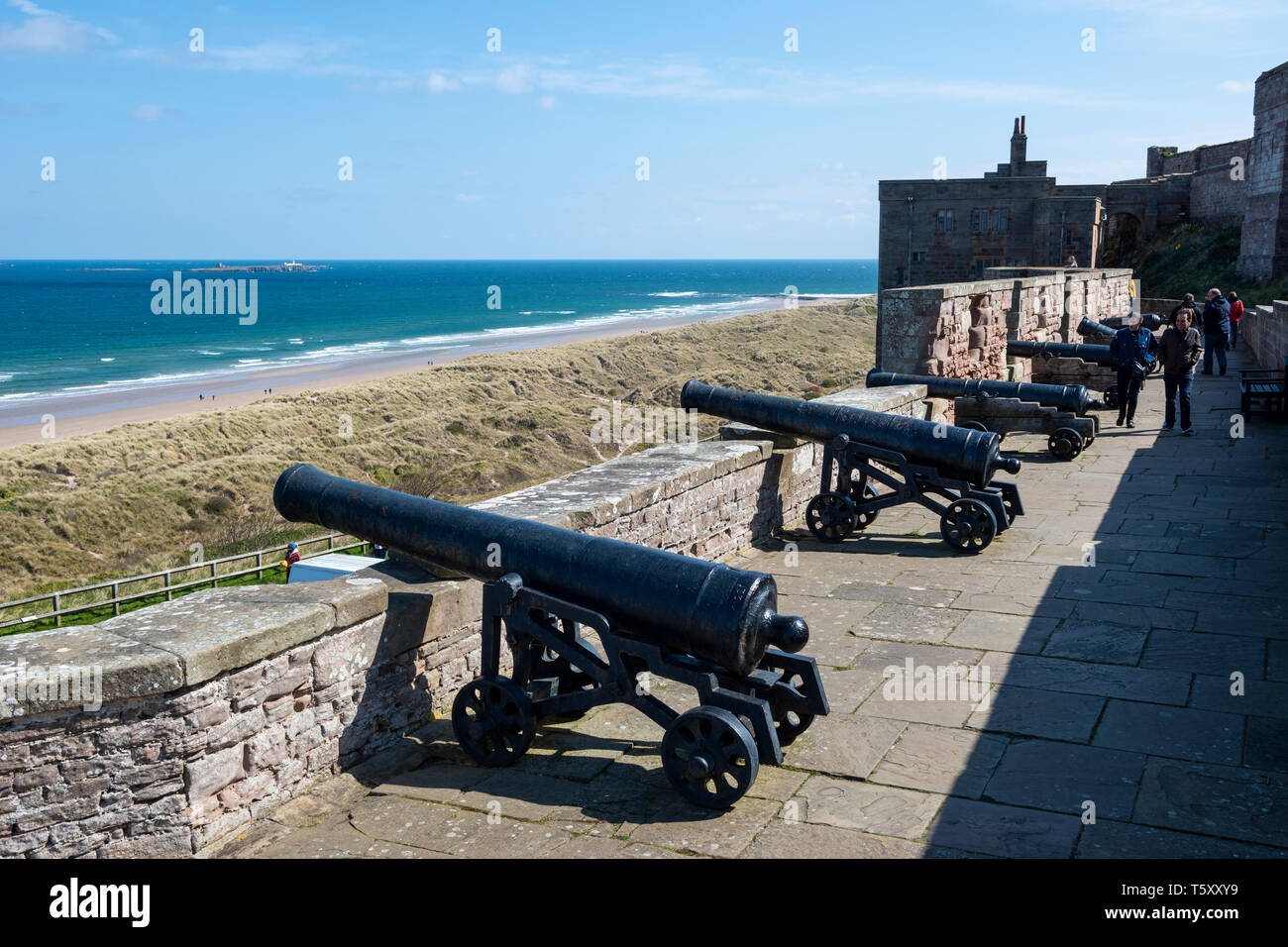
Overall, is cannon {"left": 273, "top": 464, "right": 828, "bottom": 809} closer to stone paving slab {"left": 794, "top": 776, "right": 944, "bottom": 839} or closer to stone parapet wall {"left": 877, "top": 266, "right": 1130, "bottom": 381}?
stone paving slab {"left": 794, "top": 776, "right": 944, "bottom": 839}

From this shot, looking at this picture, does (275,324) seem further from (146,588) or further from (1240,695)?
(1240,695)

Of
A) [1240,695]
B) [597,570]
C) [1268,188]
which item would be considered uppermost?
[1268,188]

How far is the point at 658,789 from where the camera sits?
3928mm

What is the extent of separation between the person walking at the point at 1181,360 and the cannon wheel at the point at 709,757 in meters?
9.48

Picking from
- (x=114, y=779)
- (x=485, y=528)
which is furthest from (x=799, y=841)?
(x=114, y=779)

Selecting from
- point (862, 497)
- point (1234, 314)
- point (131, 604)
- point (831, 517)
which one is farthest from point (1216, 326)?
point (131, 604)

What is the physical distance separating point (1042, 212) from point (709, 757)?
40.1 metres

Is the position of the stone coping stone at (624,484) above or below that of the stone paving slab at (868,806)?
above

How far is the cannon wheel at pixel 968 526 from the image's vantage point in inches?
279

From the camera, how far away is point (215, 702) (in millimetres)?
3613

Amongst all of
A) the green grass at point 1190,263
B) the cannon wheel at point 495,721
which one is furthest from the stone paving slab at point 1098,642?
the green grass at point 1190,263

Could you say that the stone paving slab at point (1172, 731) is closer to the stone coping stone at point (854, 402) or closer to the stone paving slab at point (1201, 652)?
the stone paving slab at point (1201, 652)

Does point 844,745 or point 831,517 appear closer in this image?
point 844,745

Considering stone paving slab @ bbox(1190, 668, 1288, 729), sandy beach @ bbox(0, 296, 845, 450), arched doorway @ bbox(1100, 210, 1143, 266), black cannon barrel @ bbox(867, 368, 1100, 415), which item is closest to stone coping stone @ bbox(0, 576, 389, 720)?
stone paving slab @ bbox(1190, 668, 1288, 729)
